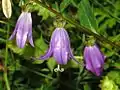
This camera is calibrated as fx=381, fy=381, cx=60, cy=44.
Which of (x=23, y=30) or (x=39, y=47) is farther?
(x=39, y=47)

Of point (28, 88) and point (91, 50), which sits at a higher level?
point (91, 50)

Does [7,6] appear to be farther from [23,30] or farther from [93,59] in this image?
[93,59]

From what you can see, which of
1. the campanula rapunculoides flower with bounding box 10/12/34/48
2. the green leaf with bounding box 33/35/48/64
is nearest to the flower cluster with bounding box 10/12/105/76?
the campanula rapunculoides flower with bounding box 10/12/34/48

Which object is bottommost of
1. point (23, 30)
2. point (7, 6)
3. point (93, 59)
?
point (93, 59)

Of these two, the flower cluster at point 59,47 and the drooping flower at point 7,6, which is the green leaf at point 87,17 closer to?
the flower cluster at point 59,47

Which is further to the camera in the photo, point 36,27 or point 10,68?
point 36,27

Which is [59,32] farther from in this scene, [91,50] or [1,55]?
[1,55]

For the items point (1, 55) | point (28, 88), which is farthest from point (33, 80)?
point (1, 55)

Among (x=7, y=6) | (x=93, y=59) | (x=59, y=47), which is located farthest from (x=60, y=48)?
(x=7, y=6)
